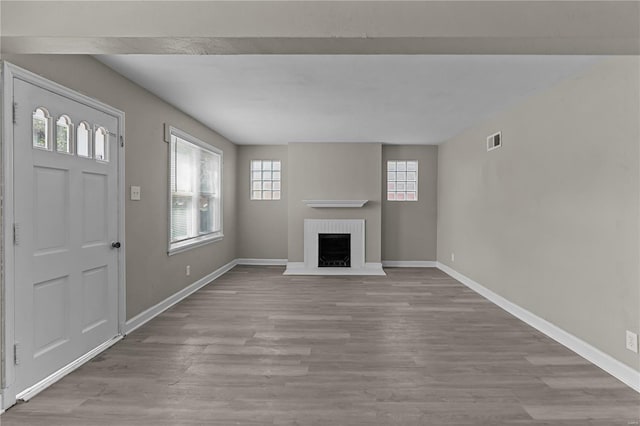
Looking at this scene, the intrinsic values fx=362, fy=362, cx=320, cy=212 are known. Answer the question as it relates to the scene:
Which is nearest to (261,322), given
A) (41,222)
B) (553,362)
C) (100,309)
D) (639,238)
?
(100,309)

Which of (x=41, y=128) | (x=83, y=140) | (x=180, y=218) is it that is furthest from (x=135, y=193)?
(x=180, y=218)

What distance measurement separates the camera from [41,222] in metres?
2.46

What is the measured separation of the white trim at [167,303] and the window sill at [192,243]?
1.74ft

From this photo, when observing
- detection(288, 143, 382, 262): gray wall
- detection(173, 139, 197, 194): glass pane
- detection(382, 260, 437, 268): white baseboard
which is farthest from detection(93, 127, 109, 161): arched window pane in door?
detection(382, 260, 437, 268): white baseboard

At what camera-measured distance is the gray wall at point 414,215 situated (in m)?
7.23

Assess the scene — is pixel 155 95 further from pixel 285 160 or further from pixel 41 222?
pixel 285 160

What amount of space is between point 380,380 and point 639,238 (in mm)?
2061

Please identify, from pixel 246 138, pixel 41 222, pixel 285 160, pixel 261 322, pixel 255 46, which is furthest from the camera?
pixel 285 160

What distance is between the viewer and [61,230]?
8.65 feet

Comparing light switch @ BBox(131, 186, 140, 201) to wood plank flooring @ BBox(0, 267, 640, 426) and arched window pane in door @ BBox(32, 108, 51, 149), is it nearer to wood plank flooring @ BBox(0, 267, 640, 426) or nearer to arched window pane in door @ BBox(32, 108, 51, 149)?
arched window pane in door @ BBox(32, 108, 51, 149)

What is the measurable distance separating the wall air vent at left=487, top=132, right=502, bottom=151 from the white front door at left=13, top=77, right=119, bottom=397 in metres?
4.30

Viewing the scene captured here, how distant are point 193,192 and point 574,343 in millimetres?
4805

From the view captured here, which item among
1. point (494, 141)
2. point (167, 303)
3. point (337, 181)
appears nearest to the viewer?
point (167, 303)

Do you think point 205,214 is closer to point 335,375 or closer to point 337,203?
point 337,203
